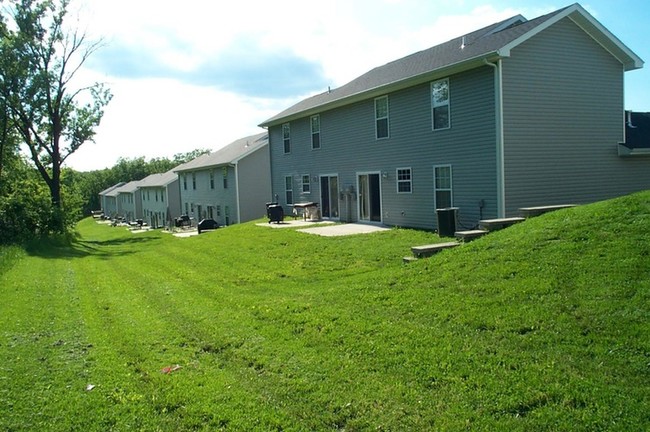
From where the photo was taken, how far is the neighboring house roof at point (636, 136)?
1619 centimetres

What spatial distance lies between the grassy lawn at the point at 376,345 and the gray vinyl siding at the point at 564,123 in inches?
171

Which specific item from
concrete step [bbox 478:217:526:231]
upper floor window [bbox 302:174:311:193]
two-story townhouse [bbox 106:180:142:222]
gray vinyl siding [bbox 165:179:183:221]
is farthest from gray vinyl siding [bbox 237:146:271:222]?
two-story townhouse [bbox 106:180:142:222]

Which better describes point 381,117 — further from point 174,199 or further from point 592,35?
point 174,199

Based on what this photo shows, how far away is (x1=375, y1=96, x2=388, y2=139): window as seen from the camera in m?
18.6

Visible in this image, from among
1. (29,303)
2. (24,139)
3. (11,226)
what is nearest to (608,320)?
(29,303)

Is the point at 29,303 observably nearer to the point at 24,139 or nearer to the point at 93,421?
the point at 93,421

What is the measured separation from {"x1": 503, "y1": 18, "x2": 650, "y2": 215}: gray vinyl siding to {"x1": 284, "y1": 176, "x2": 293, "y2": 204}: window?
1360 cm

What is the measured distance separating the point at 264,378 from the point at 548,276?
416cm

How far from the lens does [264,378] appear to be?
5.55 metres

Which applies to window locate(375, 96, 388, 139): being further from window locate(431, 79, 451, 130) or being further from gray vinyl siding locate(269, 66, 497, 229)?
window locate(431, 79, 451, 130)

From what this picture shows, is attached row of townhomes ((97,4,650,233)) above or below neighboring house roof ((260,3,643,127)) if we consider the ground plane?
below

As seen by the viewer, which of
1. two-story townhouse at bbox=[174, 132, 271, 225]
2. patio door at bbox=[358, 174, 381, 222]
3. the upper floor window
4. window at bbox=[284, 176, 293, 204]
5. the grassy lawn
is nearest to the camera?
the grassy lawn

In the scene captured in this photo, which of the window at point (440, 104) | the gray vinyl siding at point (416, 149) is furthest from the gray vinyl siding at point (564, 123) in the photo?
the window at point (440, 104)

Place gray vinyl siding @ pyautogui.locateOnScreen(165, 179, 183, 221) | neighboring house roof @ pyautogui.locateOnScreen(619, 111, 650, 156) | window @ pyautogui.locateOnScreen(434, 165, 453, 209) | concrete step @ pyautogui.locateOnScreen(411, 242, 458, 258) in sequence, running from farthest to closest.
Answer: gray vinyl siding @ pyautogui.locateOnScreen(165, 179, 183, 221)
neighboring house roof @ pyautogui.locateOnScreen(619, 111, 650, 156)
window @ pyautogui.locateOnScreen(434, 165, 453, 209)
concrete step @ pyautogui.locateOnScreen(411, 242, 458, 258)
